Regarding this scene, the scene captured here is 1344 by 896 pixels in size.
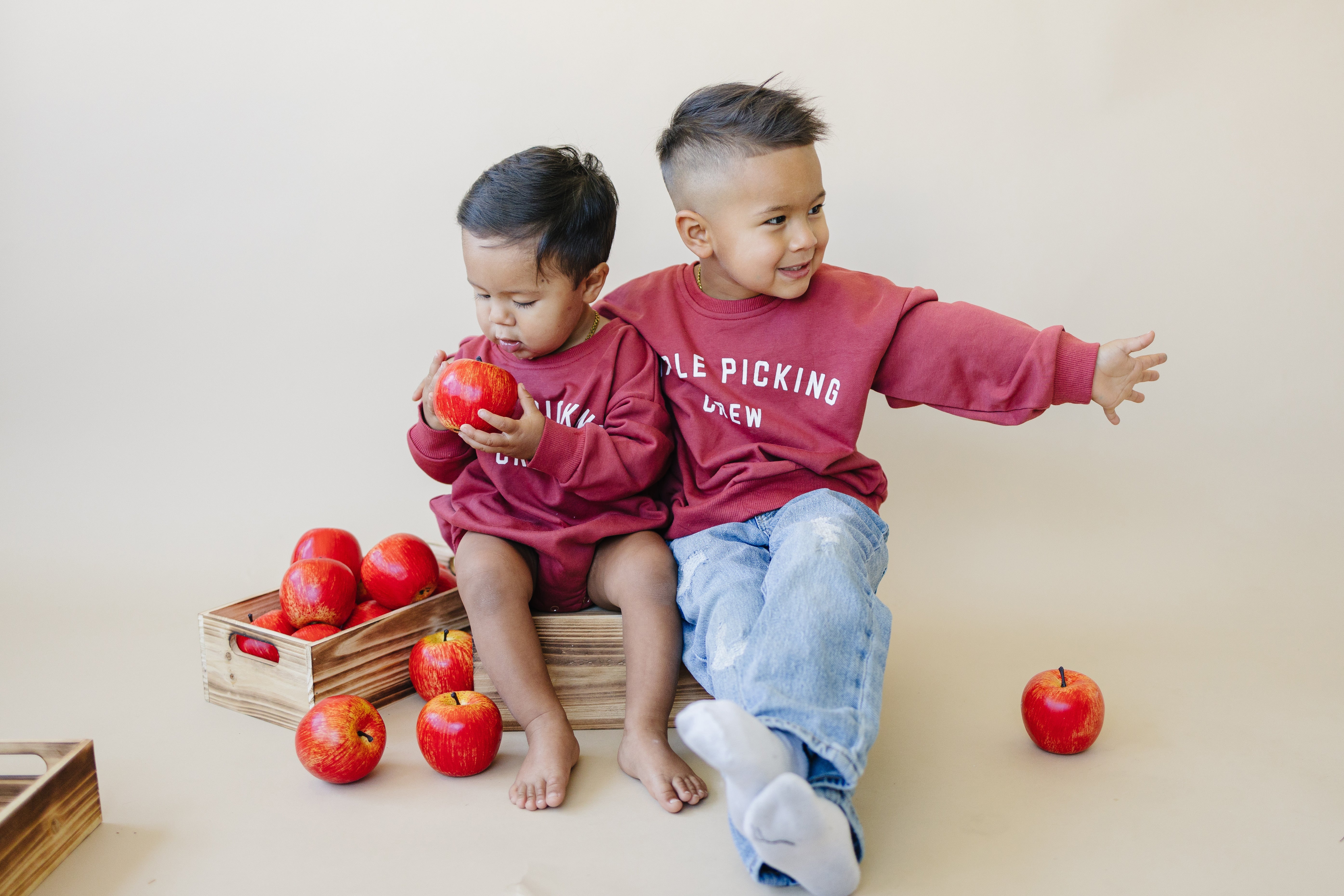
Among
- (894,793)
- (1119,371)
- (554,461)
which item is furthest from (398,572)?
(1119,371)

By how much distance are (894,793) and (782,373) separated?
0.88 m

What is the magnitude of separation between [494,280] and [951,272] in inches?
60.5

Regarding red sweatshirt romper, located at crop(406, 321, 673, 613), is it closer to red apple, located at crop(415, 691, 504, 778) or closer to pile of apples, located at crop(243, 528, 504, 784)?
pile of apples, located at crop(243, 528, 504, 784)

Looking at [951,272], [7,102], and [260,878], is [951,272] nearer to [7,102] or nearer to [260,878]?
[260,878]

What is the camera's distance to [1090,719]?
197 centimetres

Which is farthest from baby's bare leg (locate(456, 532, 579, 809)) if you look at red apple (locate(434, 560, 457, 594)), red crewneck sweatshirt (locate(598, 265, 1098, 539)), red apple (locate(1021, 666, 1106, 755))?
red apple (locate(1021, 666, 1106, 755))

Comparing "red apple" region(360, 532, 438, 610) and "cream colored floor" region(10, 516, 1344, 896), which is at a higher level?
"red apple" region(360, 532, 438, 610)

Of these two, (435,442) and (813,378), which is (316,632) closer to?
(435,442)

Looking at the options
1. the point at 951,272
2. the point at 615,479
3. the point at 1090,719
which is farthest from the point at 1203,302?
the point at 615,479

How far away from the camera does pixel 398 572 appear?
92.1 inches

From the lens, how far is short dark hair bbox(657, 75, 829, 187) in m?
2.09

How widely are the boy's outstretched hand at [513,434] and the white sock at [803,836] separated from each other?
2.95 feet

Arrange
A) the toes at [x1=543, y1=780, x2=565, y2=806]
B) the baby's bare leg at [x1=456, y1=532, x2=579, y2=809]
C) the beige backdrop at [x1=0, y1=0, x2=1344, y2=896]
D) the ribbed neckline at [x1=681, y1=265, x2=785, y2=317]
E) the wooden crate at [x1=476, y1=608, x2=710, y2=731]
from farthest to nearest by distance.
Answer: the beige backdrop at [x1=0, y1=0, x2=1344, y2=896]
the ribbed neckline at [x1=681, y1=265, x2=785, y2=317]
the wooden crate at [x1=476, y1=608, x2=710, y2=731]
the baby's bare leg at [x1=456, y1=532, x2=579, y2=809]
the toes at [x1=543, y1=780, x2=565, y2=806]

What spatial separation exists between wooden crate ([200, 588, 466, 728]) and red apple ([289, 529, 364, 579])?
7.3 inches
